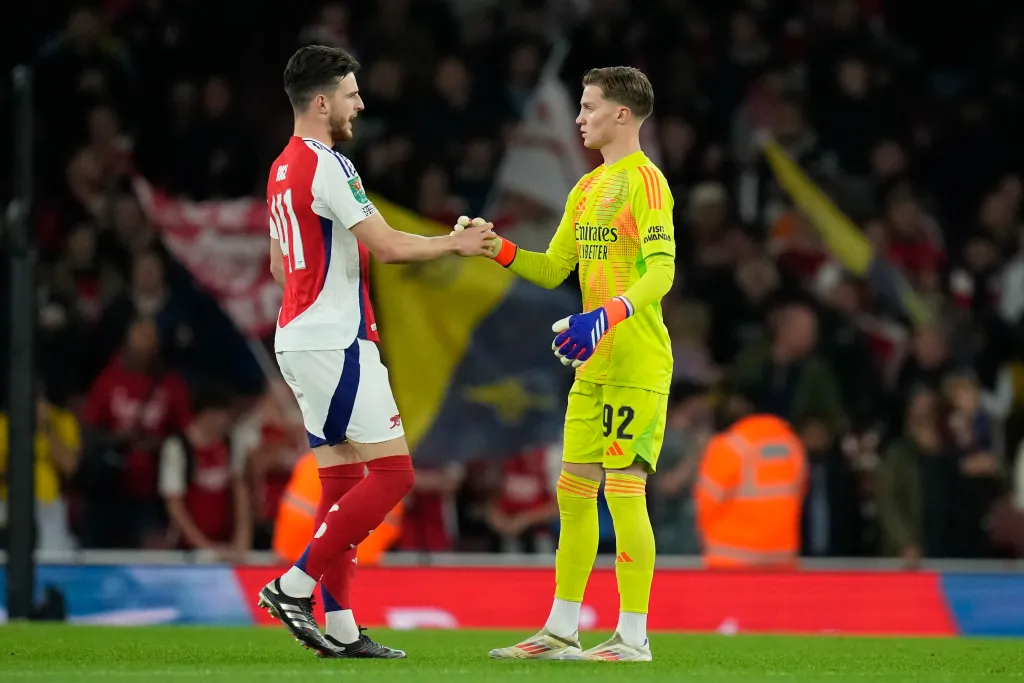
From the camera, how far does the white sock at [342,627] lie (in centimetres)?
658

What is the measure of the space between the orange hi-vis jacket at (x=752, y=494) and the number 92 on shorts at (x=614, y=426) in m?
3.49

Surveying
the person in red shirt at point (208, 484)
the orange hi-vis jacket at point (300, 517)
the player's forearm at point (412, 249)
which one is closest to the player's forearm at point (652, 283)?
the player's forearm at point (412, 249)

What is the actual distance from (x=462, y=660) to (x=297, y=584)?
807 millimetres

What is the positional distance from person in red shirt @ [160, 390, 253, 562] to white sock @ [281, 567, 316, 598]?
216 inches

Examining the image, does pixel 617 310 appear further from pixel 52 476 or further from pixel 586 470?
pixel 52 476

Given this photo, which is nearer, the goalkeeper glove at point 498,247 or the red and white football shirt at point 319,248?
the red and white football shirt at point 319,248

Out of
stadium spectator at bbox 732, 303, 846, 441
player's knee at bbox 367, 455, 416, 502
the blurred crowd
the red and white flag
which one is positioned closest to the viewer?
player's knee at bbox 367, 455, 416, 502

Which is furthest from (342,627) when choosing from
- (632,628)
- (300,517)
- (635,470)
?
(300,517)

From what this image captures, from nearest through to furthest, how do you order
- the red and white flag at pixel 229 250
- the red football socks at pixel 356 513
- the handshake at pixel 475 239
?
1. the red football socks at pixel 356 513
2. the handshake at pixel 475 239
3. the red and white flag at pixel 229 250

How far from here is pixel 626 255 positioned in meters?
6.76

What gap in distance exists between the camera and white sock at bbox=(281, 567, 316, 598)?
6.32m

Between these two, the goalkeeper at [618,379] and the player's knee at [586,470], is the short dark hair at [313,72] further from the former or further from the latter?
the player's knee at [586,470]

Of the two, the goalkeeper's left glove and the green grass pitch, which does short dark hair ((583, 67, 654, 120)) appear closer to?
the goalkeeper's left glove

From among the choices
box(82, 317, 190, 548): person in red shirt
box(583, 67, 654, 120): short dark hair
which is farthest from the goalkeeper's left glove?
box(82, 317, 190, 548): person in red shirt
